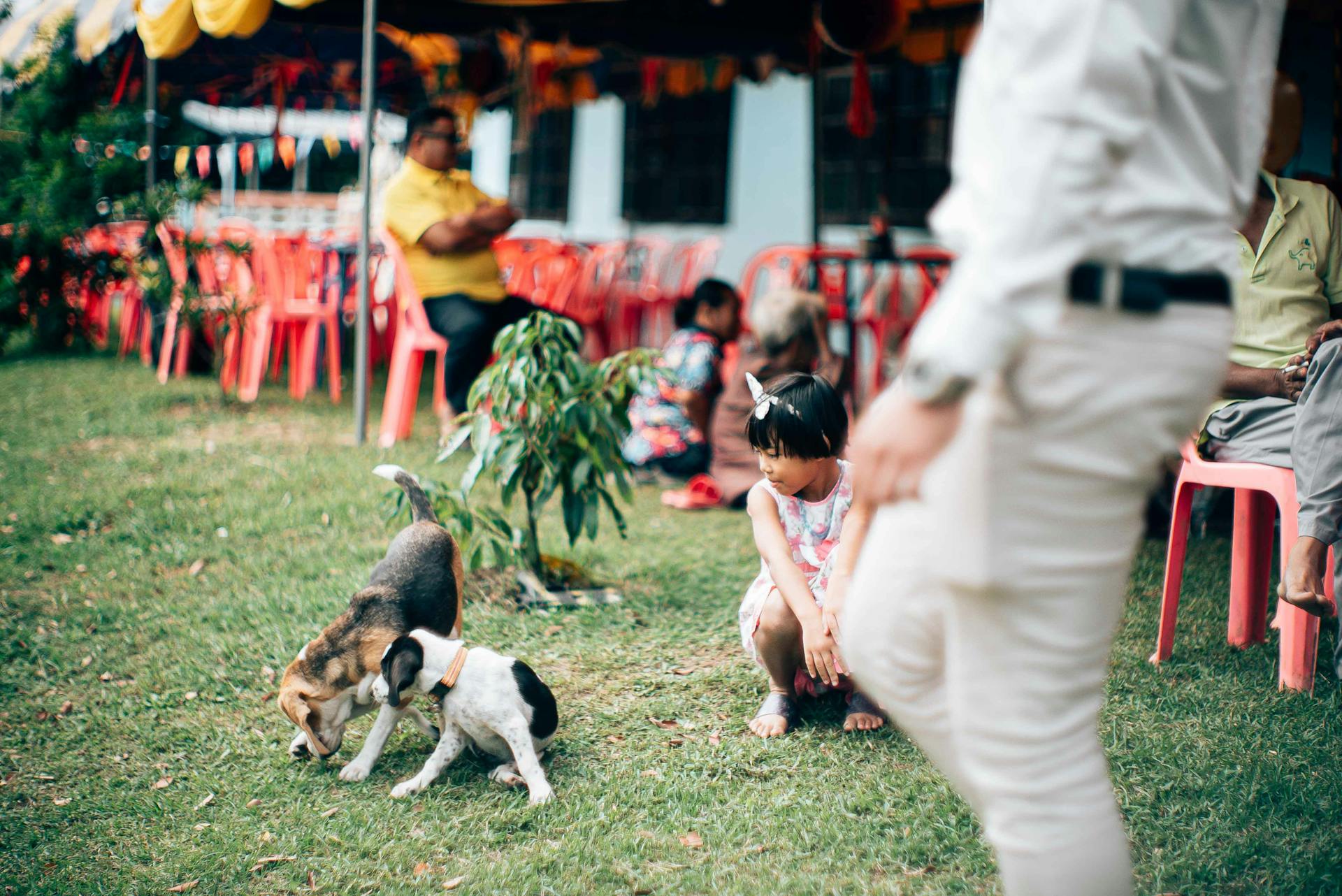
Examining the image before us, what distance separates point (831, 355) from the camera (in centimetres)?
505

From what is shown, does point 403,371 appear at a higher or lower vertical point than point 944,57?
lower

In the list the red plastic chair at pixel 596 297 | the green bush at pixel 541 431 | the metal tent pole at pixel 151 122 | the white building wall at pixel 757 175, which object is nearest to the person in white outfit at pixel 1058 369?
the green bush at pixel 541 431

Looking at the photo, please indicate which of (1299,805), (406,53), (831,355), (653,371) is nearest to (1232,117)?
(1299,805)

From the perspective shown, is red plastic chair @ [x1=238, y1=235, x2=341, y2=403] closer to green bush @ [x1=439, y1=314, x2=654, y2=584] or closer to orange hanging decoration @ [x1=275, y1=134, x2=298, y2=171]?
green bush @ [x1=439, y1=314, x2=654, y2=584]

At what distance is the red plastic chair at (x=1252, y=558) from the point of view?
280cm

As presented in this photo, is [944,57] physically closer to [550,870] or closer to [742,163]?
[742,163]

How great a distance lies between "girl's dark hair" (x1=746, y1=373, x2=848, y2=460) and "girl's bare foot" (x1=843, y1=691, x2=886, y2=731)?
0.64 meters

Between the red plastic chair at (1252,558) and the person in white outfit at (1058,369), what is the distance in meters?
1.69

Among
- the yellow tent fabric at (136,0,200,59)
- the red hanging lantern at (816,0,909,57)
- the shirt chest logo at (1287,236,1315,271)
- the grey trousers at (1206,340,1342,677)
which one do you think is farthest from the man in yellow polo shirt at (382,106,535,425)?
the grey trousers at (1206,340,1342,677)

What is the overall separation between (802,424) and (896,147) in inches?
241

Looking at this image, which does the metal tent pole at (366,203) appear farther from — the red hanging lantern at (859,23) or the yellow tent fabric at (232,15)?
the red hanging lantern at (859,23)

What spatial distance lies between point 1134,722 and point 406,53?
9.24 m

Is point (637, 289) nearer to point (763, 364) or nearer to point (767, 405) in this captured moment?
point (763, 364)

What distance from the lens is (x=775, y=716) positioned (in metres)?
2.77
